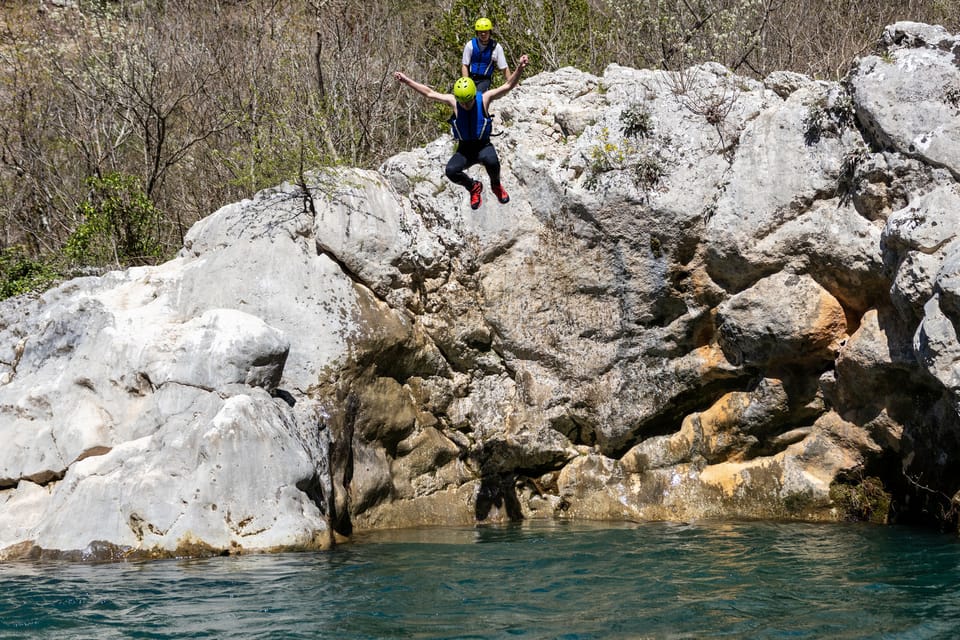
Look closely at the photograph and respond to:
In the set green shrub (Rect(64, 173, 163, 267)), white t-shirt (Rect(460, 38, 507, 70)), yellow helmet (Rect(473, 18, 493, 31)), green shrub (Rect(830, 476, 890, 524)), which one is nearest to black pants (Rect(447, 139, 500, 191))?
white t-shirt (Rect(460, 38, 507, 70))

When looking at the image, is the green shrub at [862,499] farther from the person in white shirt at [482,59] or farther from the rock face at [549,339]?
the person in white shirt at [482,59]

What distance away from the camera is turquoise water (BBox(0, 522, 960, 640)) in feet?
19.1

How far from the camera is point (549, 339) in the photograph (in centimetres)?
1091

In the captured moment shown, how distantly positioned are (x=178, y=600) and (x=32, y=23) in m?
18.5

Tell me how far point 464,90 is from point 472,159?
92cm

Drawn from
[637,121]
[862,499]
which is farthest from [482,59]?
[862,499]

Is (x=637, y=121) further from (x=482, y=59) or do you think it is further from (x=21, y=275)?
(x=21, y=275)

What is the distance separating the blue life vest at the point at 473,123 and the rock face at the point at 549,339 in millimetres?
1024

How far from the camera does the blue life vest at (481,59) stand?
34.9ft

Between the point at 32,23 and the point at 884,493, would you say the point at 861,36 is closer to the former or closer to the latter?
the point at 884,493

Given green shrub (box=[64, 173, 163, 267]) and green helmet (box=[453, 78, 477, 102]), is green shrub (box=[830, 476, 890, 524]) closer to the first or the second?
green helmet (box=[453, 78, 477, 102])

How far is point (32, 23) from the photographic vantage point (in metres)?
20.6

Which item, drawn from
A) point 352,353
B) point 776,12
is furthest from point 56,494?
point 776,12

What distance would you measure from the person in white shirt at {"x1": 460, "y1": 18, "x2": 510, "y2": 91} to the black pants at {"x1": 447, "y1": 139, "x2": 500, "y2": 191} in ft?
2.67
